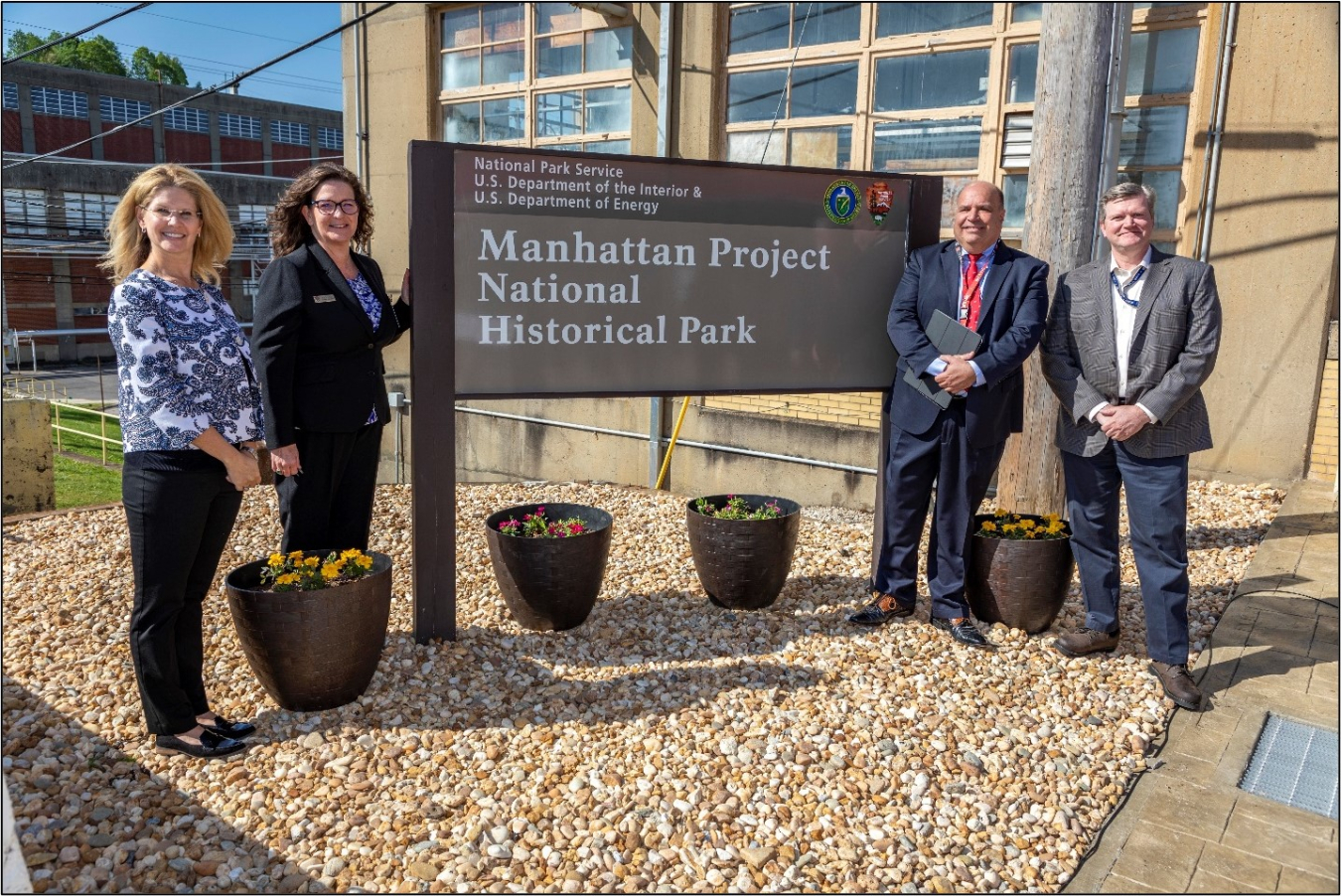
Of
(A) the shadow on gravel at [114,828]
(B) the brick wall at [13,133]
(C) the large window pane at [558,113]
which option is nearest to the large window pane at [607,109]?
(C) the large window pane at [558,113]

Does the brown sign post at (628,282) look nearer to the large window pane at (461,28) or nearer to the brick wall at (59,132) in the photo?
the large window pane at (461,28)

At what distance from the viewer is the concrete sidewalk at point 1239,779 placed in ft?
8.86

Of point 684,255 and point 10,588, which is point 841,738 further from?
point 10,588

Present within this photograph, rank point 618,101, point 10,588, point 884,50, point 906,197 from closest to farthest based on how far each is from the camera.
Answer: point 906,197 < point 10,588 < point 884,50 < point 618,101

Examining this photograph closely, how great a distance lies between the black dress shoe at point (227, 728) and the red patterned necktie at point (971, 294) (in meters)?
3.19

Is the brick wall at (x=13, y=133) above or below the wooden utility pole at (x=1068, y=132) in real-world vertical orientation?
above

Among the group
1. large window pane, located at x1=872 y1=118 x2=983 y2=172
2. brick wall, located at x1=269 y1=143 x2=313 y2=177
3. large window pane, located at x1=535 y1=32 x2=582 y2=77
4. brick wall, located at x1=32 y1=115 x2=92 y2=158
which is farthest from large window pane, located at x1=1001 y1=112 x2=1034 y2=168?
brick wall, located at x1=269 y1=143 x2=313 y2=177

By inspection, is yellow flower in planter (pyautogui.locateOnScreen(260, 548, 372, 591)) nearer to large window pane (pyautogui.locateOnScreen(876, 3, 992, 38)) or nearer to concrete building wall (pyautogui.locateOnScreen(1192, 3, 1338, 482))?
concrete building wall (pyautogui.locateOnScreen(1192, 3, 1338, 482))

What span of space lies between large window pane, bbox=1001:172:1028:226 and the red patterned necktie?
16.0 feet

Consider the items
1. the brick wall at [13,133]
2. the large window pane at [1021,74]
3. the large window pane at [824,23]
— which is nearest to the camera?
the large window pane at [1021,74]

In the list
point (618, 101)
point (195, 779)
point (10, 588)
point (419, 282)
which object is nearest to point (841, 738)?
point (195, 779)

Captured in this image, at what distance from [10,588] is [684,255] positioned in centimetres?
395

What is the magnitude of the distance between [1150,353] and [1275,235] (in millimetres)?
4331

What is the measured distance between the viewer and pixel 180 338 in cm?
303
